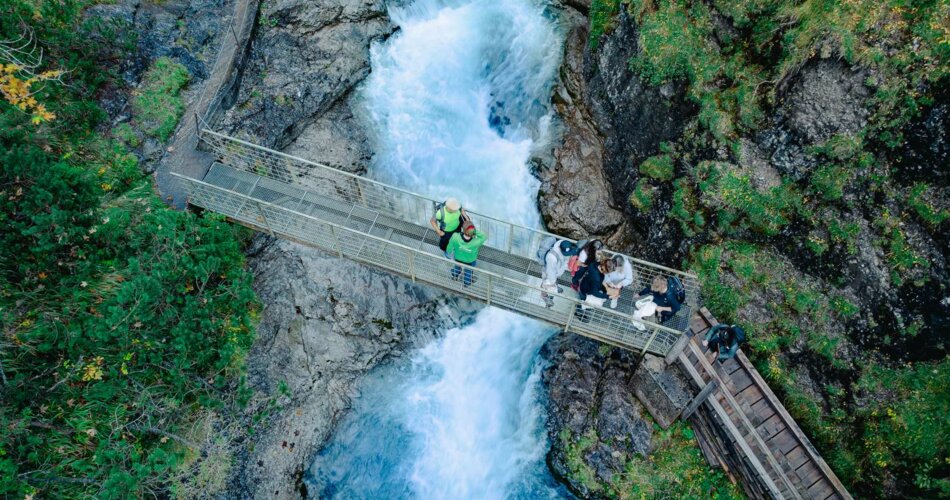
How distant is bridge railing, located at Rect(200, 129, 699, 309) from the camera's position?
13.0 meters

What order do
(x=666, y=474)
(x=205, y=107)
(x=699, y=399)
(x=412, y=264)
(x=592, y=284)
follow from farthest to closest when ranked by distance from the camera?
(x=205, y=107) → (x=666, y=474) → (x=412, y=264) → (x=699, y=399) → (x=592, y=284)

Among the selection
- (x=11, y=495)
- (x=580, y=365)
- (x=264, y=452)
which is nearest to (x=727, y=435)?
(x=580, y=365)

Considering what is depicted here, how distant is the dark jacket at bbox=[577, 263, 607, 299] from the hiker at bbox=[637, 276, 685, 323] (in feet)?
3.15

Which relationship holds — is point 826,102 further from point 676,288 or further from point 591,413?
point 591,413

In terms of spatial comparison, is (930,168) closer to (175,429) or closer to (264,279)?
(264,279)

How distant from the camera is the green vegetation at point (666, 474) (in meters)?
11.9

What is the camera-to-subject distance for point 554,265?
10.9m

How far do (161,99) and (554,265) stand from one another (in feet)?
34.9

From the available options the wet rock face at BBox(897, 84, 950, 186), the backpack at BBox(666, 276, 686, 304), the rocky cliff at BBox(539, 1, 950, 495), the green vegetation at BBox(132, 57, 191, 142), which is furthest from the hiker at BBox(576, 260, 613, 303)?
the green vegetation at BBox(132, 57, 191, 142)

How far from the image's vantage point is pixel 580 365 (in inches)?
529

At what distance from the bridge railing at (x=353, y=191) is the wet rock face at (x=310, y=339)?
1666mm

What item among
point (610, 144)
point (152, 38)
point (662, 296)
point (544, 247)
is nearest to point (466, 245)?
point (544, 247)

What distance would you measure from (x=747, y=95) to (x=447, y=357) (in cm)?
961

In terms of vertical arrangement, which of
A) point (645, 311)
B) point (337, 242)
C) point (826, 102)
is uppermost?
point (826, 102)
